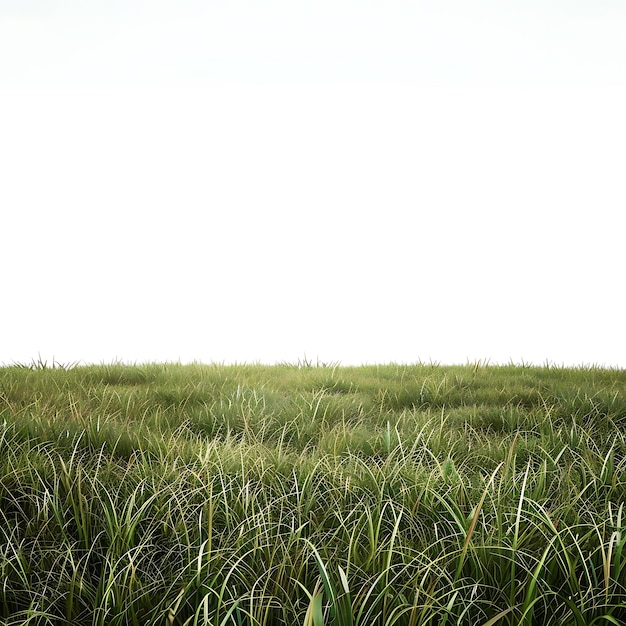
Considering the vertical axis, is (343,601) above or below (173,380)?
below

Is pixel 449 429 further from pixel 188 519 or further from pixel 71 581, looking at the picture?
pixel 71 581

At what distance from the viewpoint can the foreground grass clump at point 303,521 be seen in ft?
4.47

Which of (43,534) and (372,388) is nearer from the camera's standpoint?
(43,534)

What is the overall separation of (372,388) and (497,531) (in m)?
1.94

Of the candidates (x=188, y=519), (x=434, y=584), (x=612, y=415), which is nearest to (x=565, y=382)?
(x=612, y=415)

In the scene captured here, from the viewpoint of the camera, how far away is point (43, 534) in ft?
5.37

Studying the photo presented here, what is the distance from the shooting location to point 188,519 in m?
1.66

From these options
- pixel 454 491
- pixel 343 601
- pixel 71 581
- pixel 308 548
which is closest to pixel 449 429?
pixel 454 491

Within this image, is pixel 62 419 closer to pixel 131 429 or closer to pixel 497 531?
pixel 131 429

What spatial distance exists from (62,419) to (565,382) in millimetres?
3385

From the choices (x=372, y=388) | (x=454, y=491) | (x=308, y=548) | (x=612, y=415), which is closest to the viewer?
(x=308, y=548)

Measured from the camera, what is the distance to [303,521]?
5.53 feet

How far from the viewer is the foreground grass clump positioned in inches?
53.6

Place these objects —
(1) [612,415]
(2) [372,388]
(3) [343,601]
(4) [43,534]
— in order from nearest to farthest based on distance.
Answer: (3) [343,601]
(4) [43,534]
(1) [612,415]
(2) [372,388]
